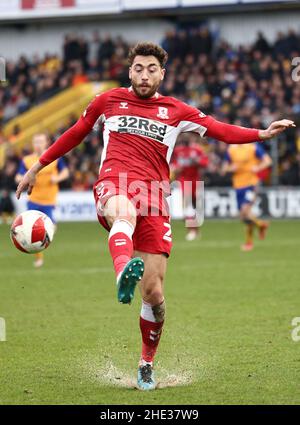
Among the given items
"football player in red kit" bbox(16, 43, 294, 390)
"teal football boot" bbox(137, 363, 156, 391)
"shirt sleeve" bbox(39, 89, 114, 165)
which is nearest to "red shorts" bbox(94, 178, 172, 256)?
"football player in red kit" bbox(16, 43, 294, 390)

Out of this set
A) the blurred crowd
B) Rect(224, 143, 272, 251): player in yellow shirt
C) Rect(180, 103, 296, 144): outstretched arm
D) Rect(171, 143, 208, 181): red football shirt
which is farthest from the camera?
the blurred crowd

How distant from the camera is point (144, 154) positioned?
6945 millimetres

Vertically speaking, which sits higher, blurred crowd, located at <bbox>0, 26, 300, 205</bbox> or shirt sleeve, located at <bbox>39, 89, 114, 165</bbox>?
shirt sleeve, located at <bbox>39, 89, 114, 165</bbox>

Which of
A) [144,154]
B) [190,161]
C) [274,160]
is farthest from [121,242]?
[274,160]

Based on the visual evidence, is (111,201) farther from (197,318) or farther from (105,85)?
(105,85)

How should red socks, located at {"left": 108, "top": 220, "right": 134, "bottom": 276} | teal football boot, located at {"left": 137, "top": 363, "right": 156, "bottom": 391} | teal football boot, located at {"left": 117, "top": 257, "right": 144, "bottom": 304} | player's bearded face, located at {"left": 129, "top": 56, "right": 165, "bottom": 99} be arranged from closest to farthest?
teal football boot, located at {"left": 117, "top": 257, "right": 144, "bottom": 304} < red socks, located at {"left": 108, "top": 220, "right": 134, "bottom": 276} < teal football boot, located at {"left": 137, "top": 363, "right": 156, "bottom": 391} < player's bearded face, located at {"left": 129, "top": 56, "right": 165, "bottom": 99}

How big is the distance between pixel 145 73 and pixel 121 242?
1311 millimetres

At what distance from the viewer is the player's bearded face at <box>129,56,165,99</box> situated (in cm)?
684

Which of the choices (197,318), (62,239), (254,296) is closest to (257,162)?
(62,239)

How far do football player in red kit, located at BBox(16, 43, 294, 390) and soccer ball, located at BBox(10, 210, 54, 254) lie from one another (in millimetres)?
239

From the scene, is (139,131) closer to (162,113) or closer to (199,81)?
(162,113)

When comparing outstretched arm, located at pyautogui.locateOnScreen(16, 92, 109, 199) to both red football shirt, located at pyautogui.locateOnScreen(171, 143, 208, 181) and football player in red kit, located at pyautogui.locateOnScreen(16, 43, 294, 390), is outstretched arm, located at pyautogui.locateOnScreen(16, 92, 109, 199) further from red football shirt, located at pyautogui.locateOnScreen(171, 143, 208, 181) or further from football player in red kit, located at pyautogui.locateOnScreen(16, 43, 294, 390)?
red football shirt, located at pyautogui.locateOnScreen(171, 143, 208, 181)

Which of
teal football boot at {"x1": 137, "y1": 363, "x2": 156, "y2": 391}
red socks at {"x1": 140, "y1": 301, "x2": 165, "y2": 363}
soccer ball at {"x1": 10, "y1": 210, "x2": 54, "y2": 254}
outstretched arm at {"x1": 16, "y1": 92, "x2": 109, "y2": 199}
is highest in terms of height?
outstretched arm at {"x1": 16, "y1": 92, "x2": 109, "y2": 199}

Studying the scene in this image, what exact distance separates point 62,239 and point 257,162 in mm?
5027
